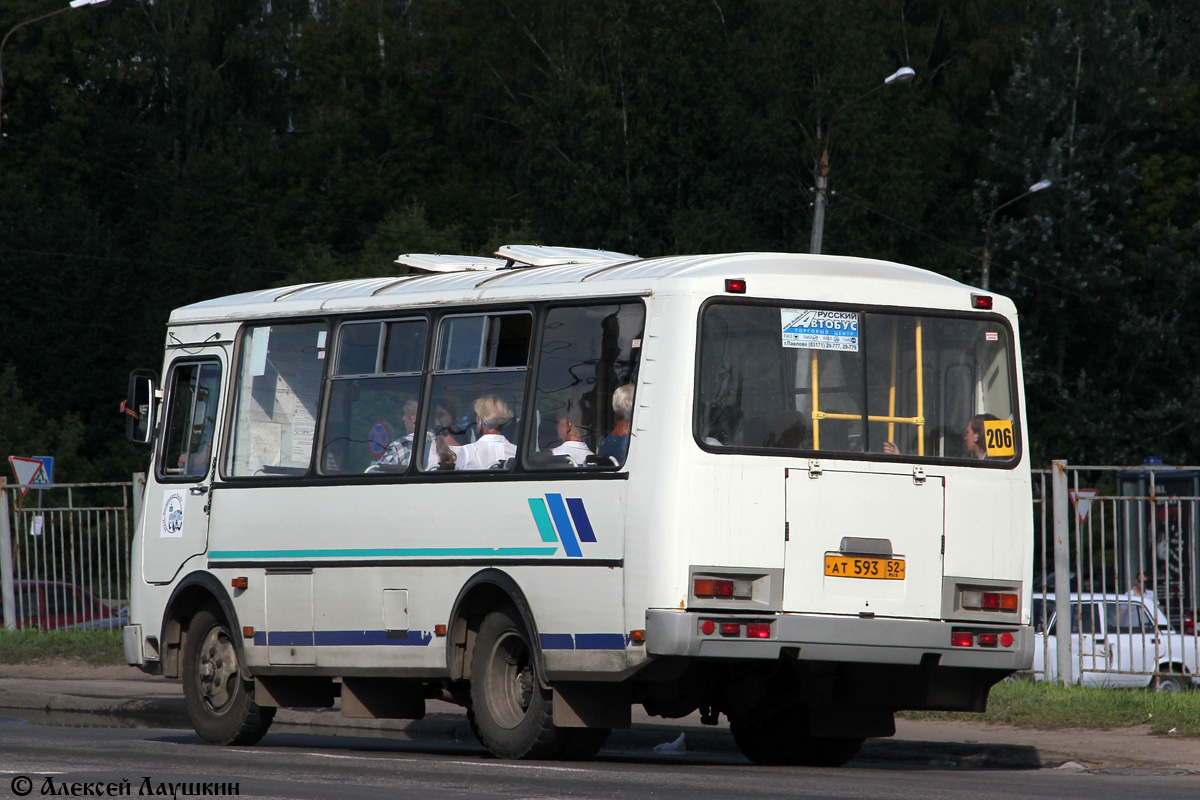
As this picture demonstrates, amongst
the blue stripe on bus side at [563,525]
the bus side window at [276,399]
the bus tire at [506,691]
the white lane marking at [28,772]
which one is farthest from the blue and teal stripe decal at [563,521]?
the white lane marking at [28,772]

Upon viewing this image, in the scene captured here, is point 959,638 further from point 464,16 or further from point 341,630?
point 464,16

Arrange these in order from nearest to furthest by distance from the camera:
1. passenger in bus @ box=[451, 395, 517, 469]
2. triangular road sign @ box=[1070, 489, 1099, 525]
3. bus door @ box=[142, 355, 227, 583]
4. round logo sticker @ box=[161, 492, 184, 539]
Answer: passenger in bus @ box=[451, 395, 517, 469] < bus door @ box=[142, 355, 227, 583] < round logo sticker @ box=[161, 492, 184, 539] < triangular road sign @ box=[1070, 489, 1099, 525]

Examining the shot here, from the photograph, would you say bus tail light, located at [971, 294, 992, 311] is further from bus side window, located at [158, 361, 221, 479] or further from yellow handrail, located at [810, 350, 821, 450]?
bus side window, located at [158, 361, 221, 479]

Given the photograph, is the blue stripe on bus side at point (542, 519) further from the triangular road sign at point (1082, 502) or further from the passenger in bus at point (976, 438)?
the triangular road sign at point (1082, 502)

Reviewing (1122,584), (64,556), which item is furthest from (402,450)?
(64,556)

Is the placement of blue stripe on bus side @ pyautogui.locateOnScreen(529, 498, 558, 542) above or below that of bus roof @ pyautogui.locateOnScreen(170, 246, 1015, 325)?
below

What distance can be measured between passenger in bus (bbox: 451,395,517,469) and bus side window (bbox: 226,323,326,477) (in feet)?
5.00

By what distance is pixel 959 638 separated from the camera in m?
10.4

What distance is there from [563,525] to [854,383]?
183cm

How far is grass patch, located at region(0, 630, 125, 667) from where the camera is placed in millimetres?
19792

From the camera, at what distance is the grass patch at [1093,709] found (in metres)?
12.8

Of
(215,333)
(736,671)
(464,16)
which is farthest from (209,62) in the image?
(736,671)

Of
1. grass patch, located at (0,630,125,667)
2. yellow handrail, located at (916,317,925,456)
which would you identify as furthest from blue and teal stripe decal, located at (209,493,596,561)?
grass patch, located at (0,630,125,667)

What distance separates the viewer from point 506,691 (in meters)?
11.1
